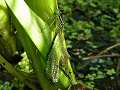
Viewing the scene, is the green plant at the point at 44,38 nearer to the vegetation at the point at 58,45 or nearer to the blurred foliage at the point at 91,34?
the vegetation at the point at 58,45

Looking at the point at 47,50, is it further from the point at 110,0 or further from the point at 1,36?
the point at 110,0

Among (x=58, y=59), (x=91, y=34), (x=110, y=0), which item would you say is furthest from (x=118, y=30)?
(x=58, y=59)

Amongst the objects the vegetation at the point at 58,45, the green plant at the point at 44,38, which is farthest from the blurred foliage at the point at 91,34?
the green plant at the point at 44,38

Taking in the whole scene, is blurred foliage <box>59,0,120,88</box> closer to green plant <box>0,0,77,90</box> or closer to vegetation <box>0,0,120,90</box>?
vegetation <box>0,0,120,90</box>

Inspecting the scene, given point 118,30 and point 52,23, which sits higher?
point 52,23

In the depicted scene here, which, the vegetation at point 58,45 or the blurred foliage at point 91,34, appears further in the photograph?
the blurred foliage at point 91,34

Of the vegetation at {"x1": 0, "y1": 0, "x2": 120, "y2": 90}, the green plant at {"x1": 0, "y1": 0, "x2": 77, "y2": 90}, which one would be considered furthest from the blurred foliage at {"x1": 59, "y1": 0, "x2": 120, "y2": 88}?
the green plant at {"x1": 0, "y1": 0, "x2": 77, "y2": 90}

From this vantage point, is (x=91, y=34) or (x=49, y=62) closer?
(x=49, y=62)
